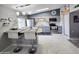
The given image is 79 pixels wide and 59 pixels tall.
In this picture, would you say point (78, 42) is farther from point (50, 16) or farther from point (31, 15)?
point (31, 15)

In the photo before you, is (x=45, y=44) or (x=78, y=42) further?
(x=78, y=42)

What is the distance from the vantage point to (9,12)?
7.90 ft

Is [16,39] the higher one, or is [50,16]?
[50,16]

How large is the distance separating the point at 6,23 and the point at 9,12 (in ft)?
1.40

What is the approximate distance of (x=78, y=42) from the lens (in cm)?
404

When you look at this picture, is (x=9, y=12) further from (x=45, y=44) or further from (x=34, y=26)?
(x=45, y=44)

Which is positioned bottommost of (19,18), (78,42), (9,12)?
(78,42)

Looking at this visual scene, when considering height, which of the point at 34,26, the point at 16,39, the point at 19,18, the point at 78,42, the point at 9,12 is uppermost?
the point at 9,12
